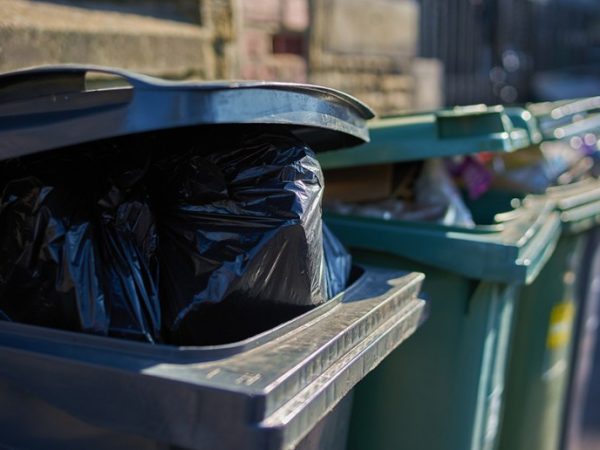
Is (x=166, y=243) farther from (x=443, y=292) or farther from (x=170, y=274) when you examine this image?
(x=443, y=292)

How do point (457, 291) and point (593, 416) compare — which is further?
point (593, 416)

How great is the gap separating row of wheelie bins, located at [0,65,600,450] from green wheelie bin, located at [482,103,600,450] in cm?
40

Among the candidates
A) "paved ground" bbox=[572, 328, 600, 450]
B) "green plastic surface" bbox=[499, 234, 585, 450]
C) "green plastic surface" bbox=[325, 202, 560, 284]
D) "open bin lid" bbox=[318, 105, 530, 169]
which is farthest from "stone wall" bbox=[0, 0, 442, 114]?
"paved ground" bbox=[572, 328, 600, 450]

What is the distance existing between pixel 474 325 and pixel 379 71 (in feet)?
11.5

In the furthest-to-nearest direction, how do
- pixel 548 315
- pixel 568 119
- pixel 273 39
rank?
1. pixel 273 39
2. pixel 568 119
3. pixel 548 315

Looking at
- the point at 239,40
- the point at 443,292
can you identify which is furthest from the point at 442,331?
the point at 239,40

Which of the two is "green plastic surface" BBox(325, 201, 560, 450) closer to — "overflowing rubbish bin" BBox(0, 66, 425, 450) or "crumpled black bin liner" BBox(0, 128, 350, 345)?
"overflowing rubbish bin" BBox(0, 66, 425, 450)

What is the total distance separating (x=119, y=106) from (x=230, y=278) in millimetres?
403

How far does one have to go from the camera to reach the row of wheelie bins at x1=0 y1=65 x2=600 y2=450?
124 centimetres

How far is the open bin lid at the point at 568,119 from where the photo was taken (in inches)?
109

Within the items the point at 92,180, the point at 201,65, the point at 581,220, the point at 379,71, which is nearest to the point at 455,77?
the point at 379,71

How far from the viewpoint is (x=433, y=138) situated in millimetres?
2281

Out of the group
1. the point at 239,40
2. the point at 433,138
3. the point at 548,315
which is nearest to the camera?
the point at 433,138

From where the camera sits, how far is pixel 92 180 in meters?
1.56
